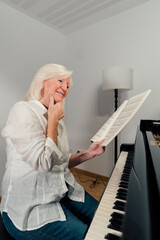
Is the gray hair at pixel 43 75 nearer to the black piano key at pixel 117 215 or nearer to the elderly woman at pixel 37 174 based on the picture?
the elderly woman at pixel 37 174

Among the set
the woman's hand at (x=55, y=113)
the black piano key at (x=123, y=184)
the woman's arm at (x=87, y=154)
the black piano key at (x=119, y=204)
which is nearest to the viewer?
the black piano key at (x=119, y=204)

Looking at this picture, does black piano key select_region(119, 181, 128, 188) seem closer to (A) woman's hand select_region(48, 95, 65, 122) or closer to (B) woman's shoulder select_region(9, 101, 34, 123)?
(A) woman's hand select_region(48, 95, 65, 122)

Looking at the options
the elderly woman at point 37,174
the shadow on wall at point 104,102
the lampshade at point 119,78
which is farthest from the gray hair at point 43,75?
the shadow on wall at point 104,102

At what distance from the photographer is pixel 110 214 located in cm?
57

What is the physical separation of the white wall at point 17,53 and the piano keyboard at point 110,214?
2092mm

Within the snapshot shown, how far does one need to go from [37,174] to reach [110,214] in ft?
1.42

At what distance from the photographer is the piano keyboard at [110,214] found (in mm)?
478

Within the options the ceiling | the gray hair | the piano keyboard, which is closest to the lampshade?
the ceiling

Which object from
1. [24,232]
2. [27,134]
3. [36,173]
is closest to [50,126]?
[27,134]

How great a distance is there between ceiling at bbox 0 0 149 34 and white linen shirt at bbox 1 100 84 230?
223 cm

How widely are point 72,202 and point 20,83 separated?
2.15 meters

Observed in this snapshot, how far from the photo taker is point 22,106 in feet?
2.77

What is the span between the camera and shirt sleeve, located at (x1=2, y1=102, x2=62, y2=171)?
77 centimetres

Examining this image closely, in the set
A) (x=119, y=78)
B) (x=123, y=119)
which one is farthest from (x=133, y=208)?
(x=119, y=78)
